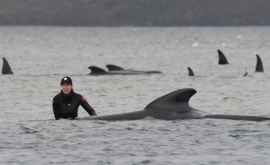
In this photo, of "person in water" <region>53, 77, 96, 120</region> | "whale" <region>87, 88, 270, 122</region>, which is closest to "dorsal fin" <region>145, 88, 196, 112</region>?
"whale" <region>87, 88, 270, 122</region>

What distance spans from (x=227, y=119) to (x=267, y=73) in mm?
37408

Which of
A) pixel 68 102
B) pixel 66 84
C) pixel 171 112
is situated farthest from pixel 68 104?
pixel 171 112

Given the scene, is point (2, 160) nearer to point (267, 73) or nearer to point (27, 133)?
point (27, 133)

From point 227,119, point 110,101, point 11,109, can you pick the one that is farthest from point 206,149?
point 110,101

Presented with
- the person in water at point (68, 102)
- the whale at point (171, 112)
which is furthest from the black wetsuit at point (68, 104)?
the whale at point (171, 112)

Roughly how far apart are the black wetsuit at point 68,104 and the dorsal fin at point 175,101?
69.9 inches

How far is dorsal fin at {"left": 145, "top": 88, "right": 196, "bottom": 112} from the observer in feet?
105

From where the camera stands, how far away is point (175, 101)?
32469 millimetres

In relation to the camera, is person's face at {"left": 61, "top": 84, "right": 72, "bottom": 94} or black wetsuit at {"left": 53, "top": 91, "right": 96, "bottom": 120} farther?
black wetsuit at {"left": 53, "top": 91, "right": 96, "bottom": 120}

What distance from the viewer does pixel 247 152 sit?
95.7ft

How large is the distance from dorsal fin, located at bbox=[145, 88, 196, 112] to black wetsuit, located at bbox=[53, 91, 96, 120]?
5.82 ft

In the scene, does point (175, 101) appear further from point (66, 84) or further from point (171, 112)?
point (66, 84)

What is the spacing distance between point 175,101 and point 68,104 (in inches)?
112

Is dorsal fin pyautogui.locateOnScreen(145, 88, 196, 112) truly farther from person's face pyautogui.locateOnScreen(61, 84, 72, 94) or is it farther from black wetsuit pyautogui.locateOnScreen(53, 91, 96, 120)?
person's face pyautogui.locateOnScreen(61, 84, 72, 94)
